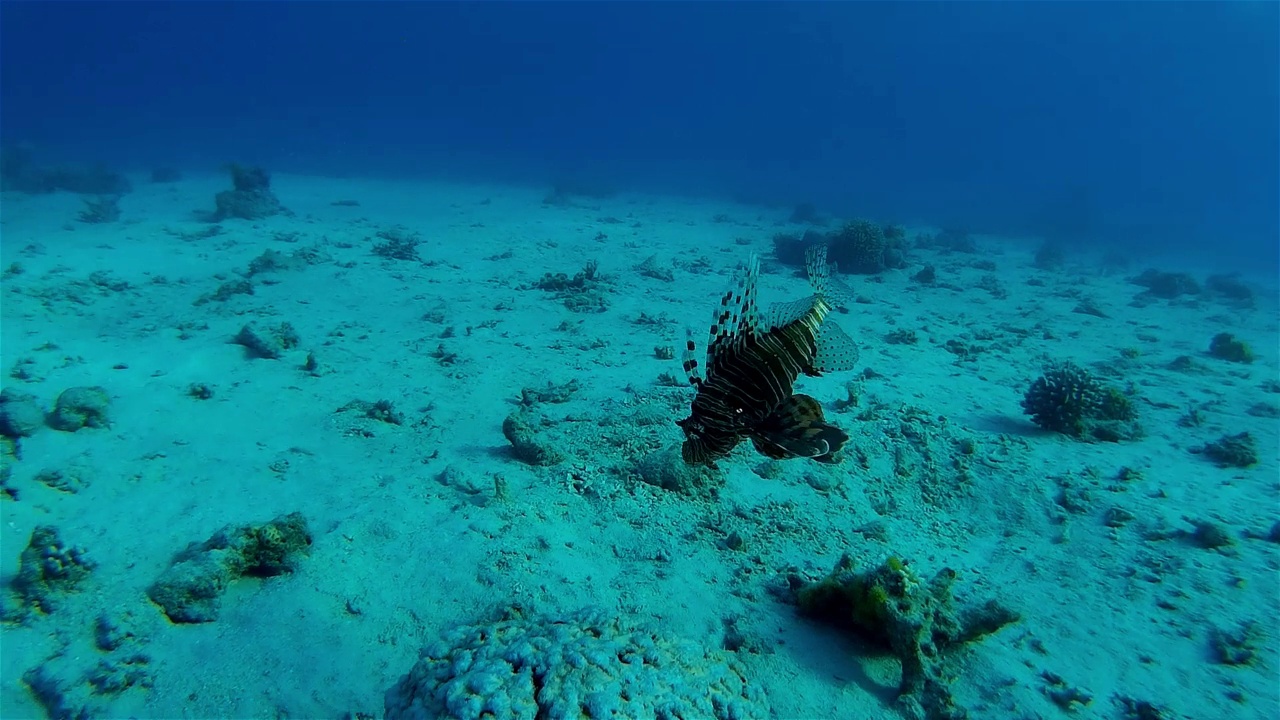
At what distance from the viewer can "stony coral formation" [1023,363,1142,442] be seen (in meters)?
7.43

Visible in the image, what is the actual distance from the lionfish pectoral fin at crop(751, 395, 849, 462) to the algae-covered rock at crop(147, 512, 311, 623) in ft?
12.8

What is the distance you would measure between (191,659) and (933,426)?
7.64 m

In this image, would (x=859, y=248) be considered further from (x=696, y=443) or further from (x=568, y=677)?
(x=568, y=677)

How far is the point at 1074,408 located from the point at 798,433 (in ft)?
→ 22.6

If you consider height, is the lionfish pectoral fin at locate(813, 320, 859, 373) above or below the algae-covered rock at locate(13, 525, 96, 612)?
above

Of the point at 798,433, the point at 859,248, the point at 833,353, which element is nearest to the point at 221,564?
the point at 798,433

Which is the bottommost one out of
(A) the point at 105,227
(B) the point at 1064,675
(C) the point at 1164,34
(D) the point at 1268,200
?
(A) the point at 105,227

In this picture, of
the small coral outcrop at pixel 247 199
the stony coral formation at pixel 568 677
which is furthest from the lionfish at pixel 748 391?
the small coral outcrop at pixel 247 199

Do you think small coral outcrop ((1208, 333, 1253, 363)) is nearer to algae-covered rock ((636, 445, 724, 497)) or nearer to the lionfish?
algae-covered rock ((636, 445, 724, 497))

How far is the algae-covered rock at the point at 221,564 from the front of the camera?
13.4 ft

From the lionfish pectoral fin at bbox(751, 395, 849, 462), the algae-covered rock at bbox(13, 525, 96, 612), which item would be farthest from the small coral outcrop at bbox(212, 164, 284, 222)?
the lionfish pectoral fin at bbox(751, 395, 849, 462)

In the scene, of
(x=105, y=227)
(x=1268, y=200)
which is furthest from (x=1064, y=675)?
(x=1268, y=200)

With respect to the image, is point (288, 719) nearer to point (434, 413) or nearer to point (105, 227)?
point (434, 413)

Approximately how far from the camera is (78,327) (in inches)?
368
